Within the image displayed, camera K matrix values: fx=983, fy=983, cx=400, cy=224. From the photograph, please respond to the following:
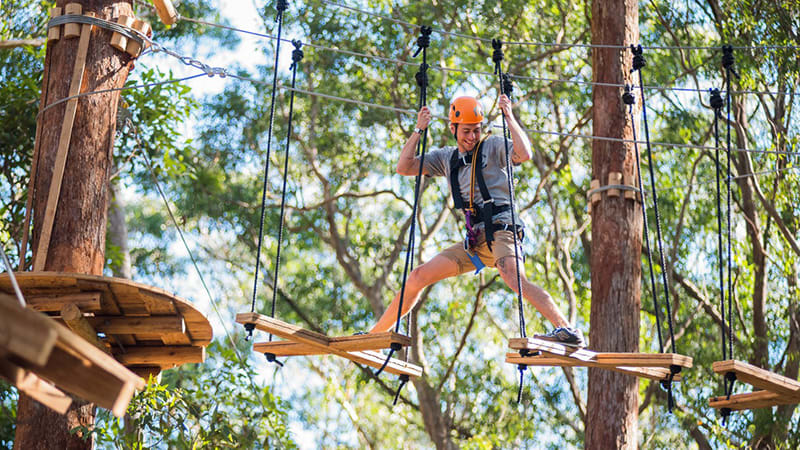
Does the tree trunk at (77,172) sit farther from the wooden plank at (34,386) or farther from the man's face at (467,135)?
the wooden plank at (34,386)

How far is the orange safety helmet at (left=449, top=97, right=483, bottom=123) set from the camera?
4.61 metres

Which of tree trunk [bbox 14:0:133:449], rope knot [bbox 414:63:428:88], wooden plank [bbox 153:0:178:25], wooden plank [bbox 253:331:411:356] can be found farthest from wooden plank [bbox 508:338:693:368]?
wooden plank [bbox 153:0:178:25]

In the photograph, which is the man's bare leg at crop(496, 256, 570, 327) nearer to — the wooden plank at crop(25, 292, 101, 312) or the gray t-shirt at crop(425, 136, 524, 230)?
the gray t-shirt at crop(425, 136, 524, 230)

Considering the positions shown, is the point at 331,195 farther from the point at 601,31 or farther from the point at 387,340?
the point at 387,340

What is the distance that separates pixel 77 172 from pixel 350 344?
1560 mm

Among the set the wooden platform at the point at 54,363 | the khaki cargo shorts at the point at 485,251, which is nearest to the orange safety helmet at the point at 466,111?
the khaki cargo shorts at the point at 485,251

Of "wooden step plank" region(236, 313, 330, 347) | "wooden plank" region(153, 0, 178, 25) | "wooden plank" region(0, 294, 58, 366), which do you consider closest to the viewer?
"wooden plank" region(0, 294, 58, 366)

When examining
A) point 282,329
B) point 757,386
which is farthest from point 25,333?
point 757,386

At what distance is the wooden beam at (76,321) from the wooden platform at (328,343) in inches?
25.5

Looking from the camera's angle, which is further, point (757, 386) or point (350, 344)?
point (757, 386)

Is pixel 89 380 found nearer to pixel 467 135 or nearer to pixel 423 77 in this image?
pixel 467 135

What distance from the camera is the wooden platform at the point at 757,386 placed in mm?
4363

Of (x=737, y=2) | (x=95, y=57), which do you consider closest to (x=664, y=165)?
(x=737, y=2)

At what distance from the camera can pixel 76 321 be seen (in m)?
4.02
